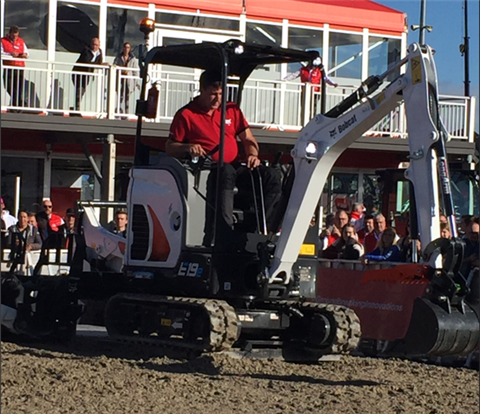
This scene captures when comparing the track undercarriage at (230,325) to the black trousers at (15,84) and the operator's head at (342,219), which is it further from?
the black trousers at (15,84)

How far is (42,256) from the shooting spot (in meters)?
11.8

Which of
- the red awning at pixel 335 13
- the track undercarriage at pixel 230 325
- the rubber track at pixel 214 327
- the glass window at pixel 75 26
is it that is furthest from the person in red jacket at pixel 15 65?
the rubber track at pixel 214 327

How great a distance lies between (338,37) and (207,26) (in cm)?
342

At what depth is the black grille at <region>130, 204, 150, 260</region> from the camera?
1016 centimetres

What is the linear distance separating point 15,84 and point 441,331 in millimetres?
14905

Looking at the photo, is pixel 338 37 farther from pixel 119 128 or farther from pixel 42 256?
pixel 42 256

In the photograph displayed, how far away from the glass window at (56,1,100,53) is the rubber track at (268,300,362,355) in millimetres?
13794

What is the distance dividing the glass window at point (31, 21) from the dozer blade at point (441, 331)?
15568 mm

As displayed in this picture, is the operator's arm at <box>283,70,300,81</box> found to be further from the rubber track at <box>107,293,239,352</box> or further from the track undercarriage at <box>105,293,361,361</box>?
the rubber track at <box>107,293,239,352</box>

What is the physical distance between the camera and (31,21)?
872 inches

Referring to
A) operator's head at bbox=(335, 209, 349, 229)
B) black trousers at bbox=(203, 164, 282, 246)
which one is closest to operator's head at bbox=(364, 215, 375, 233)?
operator's head at bbox=(335, 209, 349, 229)

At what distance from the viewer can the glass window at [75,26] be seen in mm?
22438

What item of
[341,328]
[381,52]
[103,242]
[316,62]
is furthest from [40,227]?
[381,52]

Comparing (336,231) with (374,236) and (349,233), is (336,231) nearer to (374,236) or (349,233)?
(374,236)
